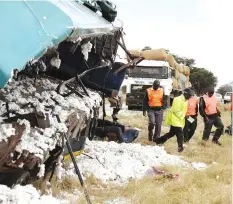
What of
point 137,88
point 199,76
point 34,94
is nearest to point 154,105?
point 34,94

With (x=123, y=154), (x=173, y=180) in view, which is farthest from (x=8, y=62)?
(x=123, y=154)

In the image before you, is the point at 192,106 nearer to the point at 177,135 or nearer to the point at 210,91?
the point at 210,91

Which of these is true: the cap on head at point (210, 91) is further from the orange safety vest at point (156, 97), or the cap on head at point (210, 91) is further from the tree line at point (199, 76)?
the tree line at point (199, 76)

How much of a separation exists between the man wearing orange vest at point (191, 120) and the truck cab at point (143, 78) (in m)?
7.84

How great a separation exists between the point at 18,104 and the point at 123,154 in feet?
11.2

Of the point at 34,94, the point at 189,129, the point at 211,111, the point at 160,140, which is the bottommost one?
the point at 189,129

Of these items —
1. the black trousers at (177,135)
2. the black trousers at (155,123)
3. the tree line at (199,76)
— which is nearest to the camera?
the black trousers at (177,135)

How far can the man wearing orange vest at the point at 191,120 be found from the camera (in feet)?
33.1

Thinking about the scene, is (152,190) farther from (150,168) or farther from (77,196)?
(150,168)

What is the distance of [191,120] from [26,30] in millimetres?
7710

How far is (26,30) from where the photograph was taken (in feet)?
Result: 9.19

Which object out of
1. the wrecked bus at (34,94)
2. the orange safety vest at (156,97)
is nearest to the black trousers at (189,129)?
the orange safety vest at (156,97)

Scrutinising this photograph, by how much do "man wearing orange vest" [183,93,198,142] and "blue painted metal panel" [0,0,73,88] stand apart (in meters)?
7.29

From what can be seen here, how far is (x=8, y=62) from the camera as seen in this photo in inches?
102
